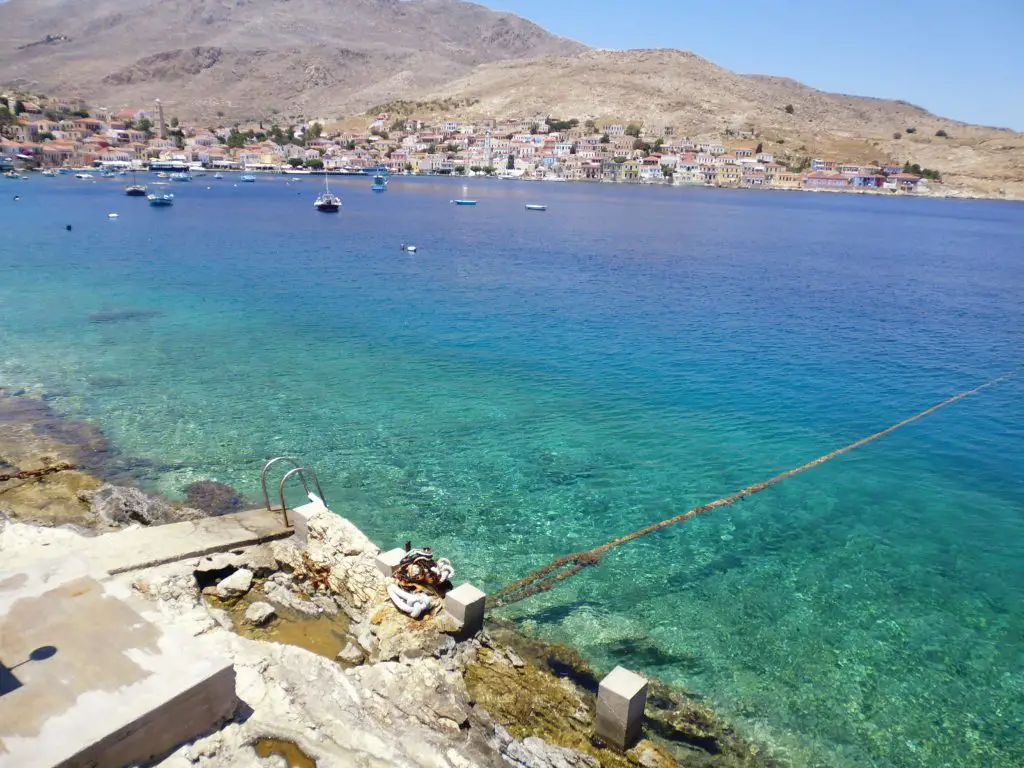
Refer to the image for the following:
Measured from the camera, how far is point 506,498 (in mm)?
18016

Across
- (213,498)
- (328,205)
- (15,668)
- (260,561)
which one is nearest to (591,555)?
(260,561)

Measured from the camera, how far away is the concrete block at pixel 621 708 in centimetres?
952

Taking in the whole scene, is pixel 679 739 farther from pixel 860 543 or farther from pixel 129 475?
pixel 129 475

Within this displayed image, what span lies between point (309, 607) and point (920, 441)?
21.5 m

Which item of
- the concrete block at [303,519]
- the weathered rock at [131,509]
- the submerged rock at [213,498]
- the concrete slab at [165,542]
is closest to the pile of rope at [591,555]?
the concrete block at [303,519]

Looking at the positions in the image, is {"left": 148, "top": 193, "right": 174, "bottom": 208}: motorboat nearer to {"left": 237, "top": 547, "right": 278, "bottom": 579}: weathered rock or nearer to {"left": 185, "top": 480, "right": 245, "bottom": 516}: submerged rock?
{"left": 185, "top": 480, "right": 245, "bottom": 516}: submerged rock

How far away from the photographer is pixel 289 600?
12.0 metres

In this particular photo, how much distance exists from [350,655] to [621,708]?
4.33 m

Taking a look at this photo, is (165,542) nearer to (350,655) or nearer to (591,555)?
(350,655)

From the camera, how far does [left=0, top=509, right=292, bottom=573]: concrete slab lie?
11.8 meters

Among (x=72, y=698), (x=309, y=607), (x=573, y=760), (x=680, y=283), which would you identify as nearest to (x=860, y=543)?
(x=573, y=760)

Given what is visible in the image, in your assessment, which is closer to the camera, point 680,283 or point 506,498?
point 506,498

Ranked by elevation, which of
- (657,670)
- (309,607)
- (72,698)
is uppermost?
(72,698)

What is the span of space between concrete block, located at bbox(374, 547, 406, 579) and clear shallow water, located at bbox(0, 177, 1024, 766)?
2.85 metres
